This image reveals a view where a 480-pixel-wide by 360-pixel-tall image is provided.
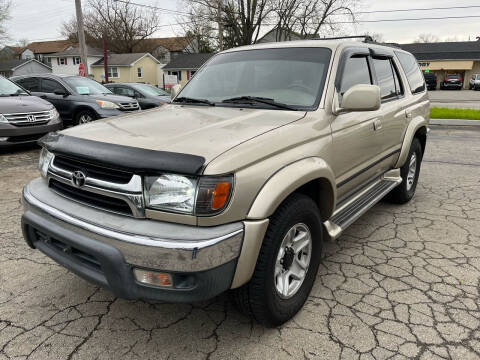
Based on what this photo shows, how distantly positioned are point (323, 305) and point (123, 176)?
164cm

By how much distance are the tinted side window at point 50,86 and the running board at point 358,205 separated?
838cm

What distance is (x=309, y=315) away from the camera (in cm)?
257

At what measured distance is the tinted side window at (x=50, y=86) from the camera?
9.53 m

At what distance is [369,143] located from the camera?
3.34 meters

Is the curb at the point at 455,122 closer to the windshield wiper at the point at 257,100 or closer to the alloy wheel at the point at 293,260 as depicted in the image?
the windshield wiper at the point at 257,100

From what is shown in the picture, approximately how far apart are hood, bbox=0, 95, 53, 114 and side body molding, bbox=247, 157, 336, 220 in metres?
6.52

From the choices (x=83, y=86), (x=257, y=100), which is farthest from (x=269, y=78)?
(x=83, y=86)

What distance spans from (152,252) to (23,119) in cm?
656

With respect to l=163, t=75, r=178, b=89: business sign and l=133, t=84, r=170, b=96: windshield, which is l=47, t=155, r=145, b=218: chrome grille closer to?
l=133, t=84, r=170, b=96: windshield

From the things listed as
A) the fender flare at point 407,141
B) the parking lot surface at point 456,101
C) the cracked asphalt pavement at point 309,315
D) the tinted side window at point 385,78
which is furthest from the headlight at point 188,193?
the parking lot surface at point 456,101

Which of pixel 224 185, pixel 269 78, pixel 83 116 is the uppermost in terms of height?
pixel 269 78

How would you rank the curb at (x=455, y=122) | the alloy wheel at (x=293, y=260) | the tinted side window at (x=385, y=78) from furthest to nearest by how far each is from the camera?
1. the curb at (x=455, y=122)
2. the tinted side window at (x=385, y=78)
3. the alloy wheel at (x=293, y=260)

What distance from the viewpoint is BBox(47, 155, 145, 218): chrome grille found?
1.98 m

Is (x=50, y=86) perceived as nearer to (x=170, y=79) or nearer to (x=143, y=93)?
(x=143, y=93)
